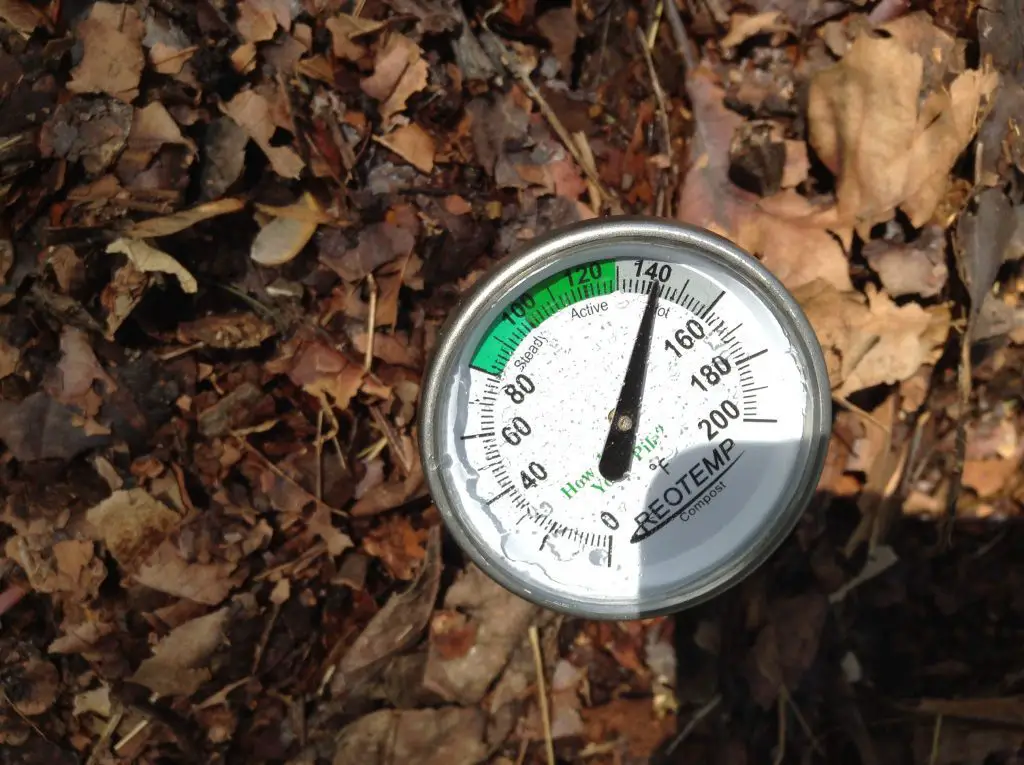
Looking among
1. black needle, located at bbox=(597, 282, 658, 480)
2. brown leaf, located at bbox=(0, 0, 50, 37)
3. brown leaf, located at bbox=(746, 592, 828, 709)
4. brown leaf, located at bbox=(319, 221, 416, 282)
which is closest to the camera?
black needle, located at bbox=(597, 282, 658, 480)

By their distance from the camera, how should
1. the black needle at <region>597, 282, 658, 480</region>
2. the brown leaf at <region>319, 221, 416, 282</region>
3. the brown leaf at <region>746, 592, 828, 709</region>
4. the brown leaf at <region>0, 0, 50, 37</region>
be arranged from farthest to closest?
the brown leaf at <region>746, 592, 828, 709</region>
the brown leaf at <region>319, 221, 416, 282</region>
the brown leaf at <region>0, 0, 50, 37</region>
the black needle at <region>597, 282, 658, 480</region>

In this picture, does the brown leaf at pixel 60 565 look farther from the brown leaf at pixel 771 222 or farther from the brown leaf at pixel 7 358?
the brown leaf at pixel 771 222

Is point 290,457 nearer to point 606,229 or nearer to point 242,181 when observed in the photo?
point 242,181

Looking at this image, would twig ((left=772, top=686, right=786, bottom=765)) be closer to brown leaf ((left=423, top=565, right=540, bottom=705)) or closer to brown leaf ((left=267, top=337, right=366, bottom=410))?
brown leaf ((left=423, top=565, right=540, bottom=705))

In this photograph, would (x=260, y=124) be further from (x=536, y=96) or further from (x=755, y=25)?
(x=755, y=25)

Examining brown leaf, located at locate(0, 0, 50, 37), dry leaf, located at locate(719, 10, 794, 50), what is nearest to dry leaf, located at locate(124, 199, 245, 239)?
brown leaf, located at locate(0, 0, 50, 37)

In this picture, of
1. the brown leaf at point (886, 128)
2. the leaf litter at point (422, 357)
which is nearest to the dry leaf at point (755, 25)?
the leaf litter at point (422, 357)

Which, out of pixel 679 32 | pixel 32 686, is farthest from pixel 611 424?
pixel 32 686
